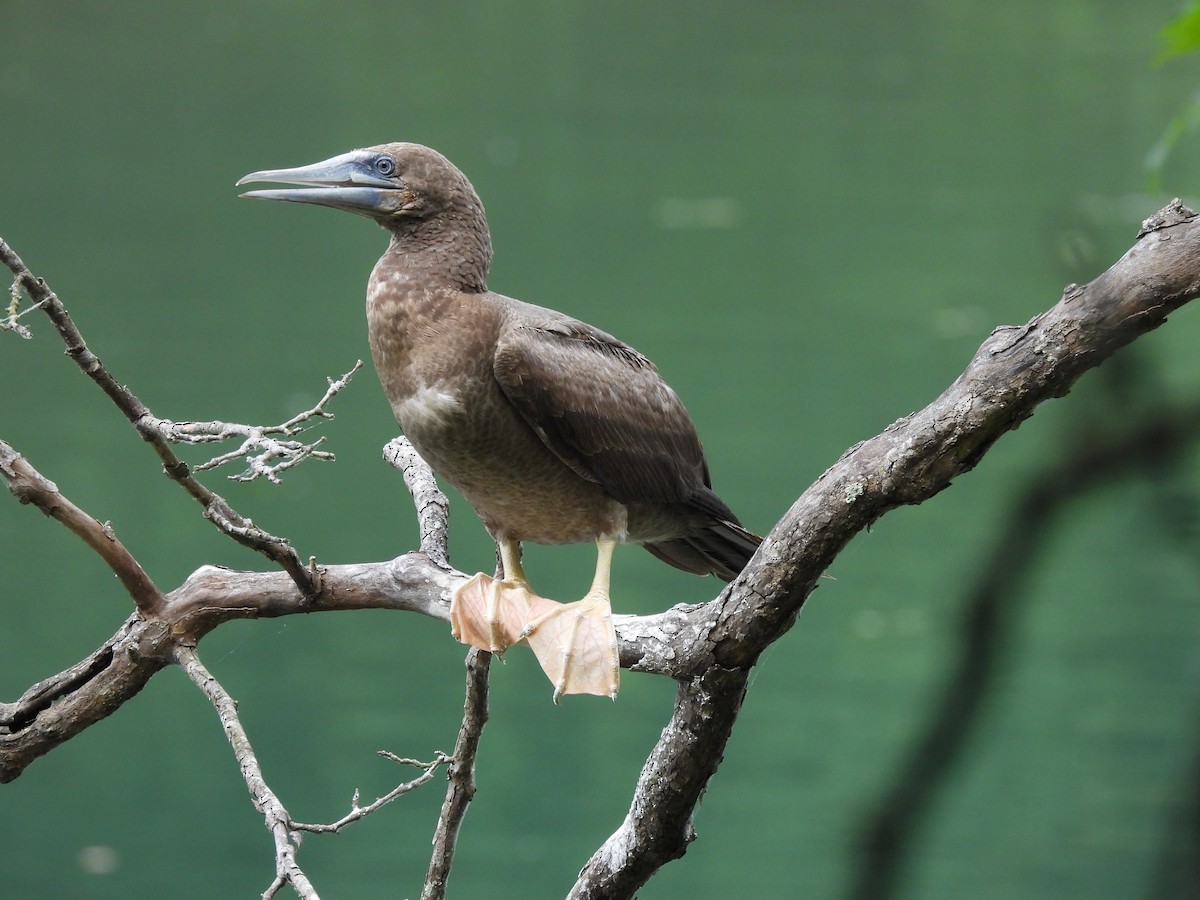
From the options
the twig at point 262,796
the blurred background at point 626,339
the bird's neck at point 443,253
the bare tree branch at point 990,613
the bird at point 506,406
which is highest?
the blurred background at point 626,339

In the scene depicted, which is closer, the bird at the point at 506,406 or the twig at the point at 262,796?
the twig at the point at 262,796

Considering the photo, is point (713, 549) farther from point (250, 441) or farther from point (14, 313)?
point (14, 313)

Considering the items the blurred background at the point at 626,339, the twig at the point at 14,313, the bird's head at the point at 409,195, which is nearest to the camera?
the twig at the point at 14,313

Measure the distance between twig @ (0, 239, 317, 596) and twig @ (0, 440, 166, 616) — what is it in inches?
9.8

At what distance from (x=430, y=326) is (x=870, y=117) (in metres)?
5.52

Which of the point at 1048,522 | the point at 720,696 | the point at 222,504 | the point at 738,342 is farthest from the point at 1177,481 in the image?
the point at 738,342

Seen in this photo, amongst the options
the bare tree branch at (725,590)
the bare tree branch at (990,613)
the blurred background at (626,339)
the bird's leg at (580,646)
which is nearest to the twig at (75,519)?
the bare tree branch at (725,590)

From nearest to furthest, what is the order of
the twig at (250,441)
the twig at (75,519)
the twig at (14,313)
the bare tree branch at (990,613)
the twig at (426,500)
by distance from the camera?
1. the twig at (14,313)
2. the twig at (250,441)
3. the twig at (75,519)
4. the twig at (426,500)
5. the bare tree branch at (990,613)

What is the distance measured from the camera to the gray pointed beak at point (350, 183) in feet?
6.75

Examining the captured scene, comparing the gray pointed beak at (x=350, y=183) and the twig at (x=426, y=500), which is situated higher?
the gray pointed beak at (x=350, y=183)

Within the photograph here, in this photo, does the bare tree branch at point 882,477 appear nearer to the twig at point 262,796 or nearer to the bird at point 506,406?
the bird at point 506,406

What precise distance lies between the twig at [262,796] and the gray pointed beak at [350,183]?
730 mm

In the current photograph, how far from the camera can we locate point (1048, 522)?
149 inches

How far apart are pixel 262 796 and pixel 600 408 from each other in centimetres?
77
